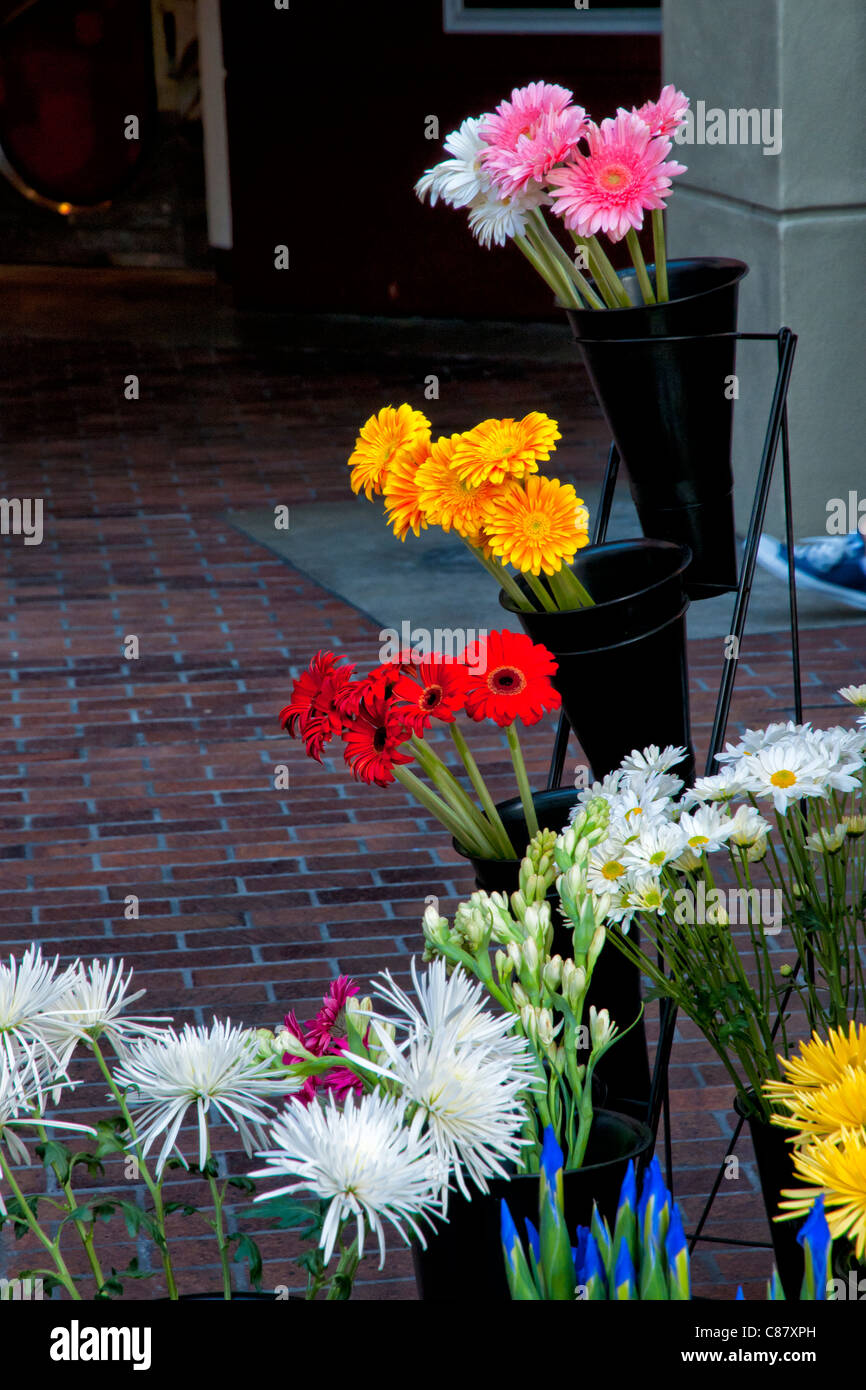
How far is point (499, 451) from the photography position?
176cm

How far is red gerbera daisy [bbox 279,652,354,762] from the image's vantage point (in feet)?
5.73

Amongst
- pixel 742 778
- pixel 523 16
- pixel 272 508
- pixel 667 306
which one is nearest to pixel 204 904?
pixel 667 306

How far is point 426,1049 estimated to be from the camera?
1207mm

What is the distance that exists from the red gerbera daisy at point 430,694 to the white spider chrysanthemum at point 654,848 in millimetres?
210

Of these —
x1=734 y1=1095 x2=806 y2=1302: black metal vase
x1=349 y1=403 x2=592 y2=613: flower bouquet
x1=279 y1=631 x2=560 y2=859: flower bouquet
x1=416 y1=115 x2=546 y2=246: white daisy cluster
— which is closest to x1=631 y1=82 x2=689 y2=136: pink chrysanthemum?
x1=416 y1=115 x2=546 y2=246: white daisy cluster

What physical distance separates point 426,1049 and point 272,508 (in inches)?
267

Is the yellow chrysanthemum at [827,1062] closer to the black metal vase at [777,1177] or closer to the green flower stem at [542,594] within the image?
the black metal vase at [777,1177]

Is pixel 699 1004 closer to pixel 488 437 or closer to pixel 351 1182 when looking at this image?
pixel 488 437

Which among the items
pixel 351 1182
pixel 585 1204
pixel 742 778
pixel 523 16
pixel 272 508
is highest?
pixel 523 16

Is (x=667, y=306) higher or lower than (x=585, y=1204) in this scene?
higher

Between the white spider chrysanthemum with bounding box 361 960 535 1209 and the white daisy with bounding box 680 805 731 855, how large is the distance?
0.43 metres

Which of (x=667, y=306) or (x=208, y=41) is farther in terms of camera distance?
(x=208, y=41)

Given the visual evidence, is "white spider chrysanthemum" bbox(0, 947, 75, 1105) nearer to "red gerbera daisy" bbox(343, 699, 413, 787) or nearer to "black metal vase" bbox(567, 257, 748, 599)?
"red gerbera daisy" bbox(343, 699, 413, 787)

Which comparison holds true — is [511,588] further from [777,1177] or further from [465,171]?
[777,1177]
